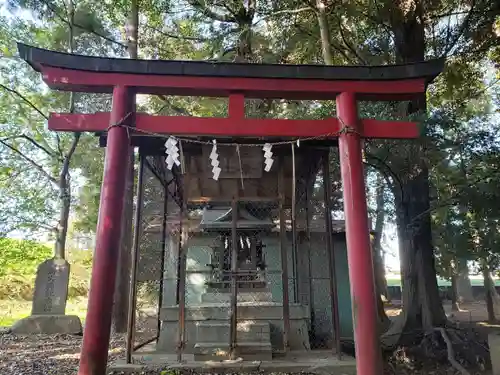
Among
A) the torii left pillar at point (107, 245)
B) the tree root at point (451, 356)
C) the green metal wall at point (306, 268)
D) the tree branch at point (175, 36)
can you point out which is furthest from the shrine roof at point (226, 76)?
the tree branch at point (175, 36)

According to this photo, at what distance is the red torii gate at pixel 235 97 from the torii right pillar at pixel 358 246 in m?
0.01

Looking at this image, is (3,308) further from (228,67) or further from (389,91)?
(389,91)

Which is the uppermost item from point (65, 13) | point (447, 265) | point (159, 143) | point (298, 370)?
point (65, 13)

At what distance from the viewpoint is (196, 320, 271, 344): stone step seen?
6.27 meters

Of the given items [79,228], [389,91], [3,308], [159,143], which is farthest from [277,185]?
[3,308]

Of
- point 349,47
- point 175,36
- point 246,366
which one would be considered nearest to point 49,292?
point 246,366

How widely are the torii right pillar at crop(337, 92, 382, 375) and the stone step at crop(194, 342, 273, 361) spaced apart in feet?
7.30

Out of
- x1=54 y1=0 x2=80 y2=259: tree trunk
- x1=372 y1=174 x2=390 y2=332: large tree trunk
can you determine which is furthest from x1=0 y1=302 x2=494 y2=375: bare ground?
x1=54 y1=0 x2=80 y2=259: tree trunk

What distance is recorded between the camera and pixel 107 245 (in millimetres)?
4055

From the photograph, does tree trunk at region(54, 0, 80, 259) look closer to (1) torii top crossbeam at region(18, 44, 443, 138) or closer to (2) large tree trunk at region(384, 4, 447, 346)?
(1) torii top crossbeam at region(18, 44, 443, 138)

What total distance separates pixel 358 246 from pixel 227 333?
3199 mm

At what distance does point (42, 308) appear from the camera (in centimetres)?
878

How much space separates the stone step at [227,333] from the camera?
6.27m

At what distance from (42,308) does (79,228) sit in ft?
20.4
